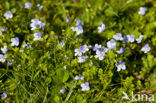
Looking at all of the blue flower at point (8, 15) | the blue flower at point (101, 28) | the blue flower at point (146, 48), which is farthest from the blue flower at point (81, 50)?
the blue flower at point (8, 15)

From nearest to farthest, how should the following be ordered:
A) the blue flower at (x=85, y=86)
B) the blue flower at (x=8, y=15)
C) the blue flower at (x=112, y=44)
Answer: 1. the blue flower at (x=85, y=86)
2. the blue flower at (x=112, y=44)
3. the blue flower at (x=8, y=15)

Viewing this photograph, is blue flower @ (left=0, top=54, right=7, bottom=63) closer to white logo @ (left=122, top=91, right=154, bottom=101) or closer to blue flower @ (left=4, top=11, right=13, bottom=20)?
blue flower @ (left=4, top=11, right=13, bottom=20)

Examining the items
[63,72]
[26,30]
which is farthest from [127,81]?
[26,30]

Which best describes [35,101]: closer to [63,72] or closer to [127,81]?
[63,72]

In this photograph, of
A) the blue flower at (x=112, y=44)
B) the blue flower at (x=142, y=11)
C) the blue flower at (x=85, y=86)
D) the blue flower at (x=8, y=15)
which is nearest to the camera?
the blue flower at (x=85, y=86)

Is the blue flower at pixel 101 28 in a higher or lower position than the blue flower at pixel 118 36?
higher

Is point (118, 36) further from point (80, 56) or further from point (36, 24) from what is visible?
point (36, 24)

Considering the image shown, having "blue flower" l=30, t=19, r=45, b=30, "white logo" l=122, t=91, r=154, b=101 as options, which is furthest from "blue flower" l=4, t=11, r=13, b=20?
"white logo" l=122, t=91, r=154, b=101

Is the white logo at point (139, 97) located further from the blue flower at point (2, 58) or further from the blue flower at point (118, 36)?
the blue flower at point (2, 58)

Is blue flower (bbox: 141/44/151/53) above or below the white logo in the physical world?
above
